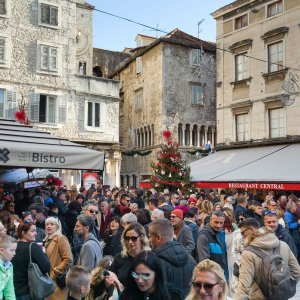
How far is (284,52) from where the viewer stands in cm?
2194

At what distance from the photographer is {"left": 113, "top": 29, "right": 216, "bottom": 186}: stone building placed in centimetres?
3209

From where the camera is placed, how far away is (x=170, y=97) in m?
32.2

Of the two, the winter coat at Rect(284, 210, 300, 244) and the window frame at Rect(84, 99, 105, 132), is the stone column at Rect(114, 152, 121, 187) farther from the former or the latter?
the winter coat at Rect(284, 210, 300, 244)

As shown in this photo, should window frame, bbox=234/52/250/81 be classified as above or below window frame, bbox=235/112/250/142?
above

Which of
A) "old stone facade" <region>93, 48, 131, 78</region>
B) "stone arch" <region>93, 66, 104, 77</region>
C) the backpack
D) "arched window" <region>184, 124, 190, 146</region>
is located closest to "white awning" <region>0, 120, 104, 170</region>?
the backpack

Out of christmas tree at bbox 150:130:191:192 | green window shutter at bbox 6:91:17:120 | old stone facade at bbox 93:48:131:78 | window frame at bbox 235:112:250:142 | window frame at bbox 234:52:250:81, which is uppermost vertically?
old stone facade at bbox 93:48:131:78

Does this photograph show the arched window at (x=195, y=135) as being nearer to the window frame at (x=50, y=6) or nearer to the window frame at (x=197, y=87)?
the window frame at (x=197, y=87)

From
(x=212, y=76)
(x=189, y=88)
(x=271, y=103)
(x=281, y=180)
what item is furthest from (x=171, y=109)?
(x=281, y=180)

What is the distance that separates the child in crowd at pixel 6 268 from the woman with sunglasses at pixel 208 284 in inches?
93.1

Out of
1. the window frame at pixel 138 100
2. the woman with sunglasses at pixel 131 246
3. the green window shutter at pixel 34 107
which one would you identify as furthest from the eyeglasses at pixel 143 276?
the window frame at pixel 138 100

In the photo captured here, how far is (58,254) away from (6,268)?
1.24m

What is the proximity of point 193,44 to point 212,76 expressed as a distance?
3.02 metres

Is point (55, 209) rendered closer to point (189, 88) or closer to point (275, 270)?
point (275, 270)

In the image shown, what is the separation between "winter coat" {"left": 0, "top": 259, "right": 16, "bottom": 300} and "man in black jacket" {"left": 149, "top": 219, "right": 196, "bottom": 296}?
1.61m
